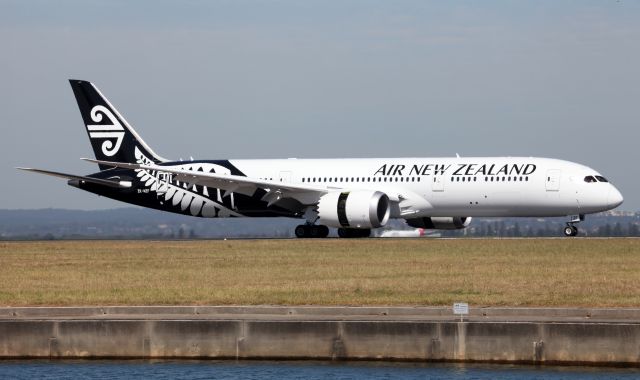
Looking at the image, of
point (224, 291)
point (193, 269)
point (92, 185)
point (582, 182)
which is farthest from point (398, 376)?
point (92, 185)

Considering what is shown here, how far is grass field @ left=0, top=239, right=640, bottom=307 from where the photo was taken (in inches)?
1282

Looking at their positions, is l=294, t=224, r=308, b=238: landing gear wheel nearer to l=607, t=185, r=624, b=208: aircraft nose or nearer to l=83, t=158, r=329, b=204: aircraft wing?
l=83, t=158, r=329, b=204: aircraft wing

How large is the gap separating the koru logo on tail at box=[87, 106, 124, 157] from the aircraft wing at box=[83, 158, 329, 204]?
19.7 ft

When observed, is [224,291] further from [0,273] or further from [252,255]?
[252,255]

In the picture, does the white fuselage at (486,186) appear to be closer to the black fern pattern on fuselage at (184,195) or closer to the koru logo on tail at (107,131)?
the black fern pattern on fuselage at (184,195)

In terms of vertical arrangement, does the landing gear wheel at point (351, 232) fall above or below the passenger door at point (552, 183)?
below

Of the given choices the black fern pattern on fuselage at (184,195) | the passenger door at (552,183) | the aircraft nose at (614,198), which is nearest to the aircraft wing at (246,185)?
the black fern pattern on fuselage at (184,195)

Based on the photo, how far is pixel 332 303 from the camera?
31.4m

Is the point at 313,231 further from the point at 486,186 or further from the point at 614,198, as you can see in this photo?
the point at 614,198

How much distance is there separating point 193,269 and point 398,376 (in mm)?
17838

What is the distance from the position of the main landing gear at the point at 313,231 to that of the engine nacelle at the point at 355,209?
2047 mm

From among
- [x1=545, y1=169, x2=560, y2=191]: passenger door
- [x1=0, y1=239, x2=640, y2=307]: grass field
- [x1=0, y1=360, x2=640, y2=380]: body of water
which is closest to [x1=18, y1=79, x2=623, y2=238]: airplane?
[x1=545, y1=169, x2=560, y2=191]: passenger door

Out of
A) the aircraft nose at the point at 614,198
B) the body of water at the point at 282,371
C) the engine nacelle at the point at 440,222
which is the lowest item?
the body of water at the point at 282,371

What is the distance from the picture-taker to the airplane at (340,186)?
6138cm
